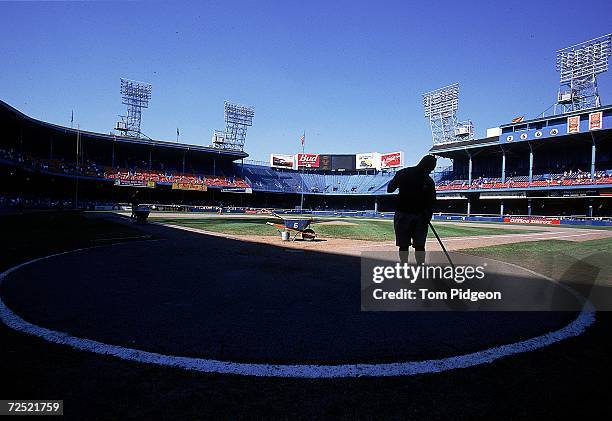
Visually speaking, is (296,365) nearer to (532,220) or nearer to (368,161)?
Result: (532,220)

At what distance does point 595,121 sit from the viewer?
44.0 m

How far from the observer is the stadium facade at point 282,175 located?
145 ft

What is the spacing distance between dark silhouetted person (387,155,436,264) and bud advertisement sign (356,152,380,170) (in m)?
80.3

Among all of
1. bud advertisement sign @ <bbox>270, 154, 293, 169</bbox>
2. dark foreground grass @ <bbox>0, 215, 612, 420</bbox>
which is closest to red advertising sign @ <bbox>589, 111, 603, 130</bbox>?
dark foreground grass @ <bbox>0, 215, 612, 420</bbox>

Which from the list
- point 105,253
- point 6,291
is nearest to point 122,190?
point 105,253

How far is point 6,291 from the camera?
5.11 metres

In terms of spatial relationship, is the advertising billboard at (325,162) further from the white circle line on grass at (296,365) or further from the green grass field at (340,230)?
the white circle line on grass at (296,365)

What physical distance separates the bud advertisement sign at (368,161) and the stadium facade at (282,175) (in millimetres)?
2422

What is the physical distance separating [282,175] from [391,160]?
2626 cm

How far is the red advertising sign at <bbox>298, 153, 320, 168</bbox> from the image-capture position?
85.1m

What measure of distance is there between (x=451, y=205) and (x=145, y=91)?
209 ft

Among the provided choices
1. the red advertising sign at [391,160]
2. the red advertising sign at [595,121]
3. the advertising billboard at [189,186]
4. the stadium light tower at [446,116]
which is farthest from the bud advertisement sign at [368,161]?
the red advertising sign at [595,121]

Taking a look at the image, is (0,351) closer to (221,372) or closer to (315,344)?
(221,372)

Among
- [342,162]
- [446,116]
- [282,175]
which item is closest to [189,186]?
[282,175]
